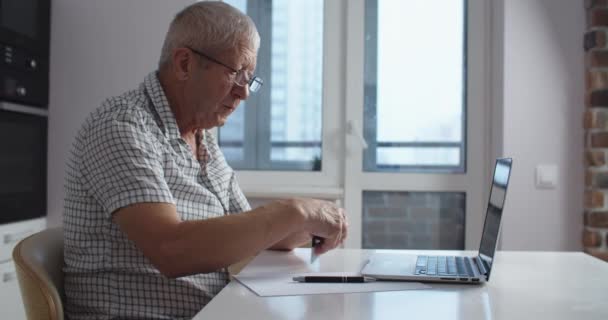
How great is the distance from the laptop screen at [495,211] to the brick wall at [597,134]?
3.92 feet

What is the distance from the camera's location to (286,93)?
269 cm

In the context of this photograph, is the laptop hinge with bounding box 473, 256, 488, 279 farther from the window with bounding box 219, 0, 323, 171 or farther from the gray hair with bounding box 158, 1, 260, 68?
the window with bounding box 219, 0, 323, 171

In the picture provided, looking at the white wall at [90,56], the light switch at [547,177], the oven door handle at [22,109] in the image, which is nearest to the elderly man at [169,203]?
the oven door handle at [22,109]

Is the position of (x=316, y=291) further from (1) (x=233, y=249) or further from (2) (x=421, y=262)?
(2) (x=421, y=262)

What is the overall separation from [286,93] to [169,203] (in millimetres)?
1661

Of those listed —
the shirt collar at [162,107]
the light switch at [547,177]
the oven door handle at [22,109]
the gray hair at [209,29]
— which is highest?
the gray hair at [209,29]

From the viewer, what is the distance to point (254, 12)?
2.69m

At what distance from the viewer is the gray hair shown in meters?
1.32

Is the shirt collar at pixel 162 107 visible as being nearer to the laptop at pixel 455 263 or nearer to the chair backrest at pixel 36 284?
the chair backrest at pixel 36 284

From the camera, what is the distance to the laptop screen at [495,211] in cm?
112

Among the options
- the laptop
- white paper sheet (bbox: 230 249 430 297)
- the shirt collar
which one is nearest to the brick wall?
the laptop

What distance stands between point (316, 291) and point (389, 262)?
1.06ft

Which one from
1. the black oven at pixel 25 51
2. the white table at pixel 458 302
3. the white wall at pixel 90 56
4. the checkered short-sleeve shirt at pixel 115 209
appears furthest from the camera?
the white wall at pixel 90 56

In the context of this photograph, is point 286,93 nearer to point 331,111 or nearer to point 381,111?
point 331,111
